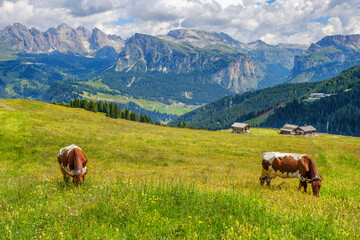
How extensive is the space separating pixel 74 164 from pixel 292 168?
1205cm

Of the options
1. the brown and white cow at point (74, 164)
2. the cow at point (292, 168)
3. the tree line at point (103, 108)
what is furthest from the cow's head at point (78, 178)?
the tree line at point (103, 108)

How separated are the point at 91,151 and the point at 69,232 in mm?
23686

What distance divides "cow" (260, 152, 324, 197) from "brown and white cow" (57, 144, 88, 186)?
34.0ft

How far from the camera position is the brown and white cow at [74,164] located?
10.9m

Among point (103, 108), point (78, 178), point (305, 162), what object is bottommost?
point (78, 178)

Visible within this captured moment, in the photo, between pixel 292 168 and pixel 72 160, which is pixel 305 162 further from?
pixel 72 160

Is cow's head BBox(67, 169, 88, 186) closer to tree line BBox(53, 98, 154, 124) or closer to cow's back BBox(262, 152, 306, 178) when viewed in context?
cow's back BBox(262, 152, 306, 178)

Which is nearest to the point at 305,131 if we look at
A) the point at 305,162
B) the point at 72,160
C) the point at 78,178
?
the point at 305,162

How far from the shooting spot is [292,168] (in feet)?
41.1

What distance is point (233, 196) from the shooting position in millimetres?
7465

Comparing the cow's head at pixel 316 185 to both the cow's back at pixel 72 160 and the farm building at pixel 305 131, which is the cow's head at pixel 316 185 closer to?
the cow's back at pixel 72 160

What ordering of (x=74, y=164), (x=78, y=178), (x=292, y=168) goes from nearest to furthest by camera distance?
(x=78, y=178), (x=74, y=164), (x=292, y=168)

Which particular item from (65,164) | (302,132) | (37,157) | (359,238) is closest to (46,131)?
(37,157)

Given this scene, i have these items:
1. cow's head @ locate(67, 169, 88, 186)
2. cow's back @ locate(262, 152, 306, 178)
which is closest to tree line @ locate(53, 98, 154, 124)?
cow's head @ locate(67, 169, 88, 186)
